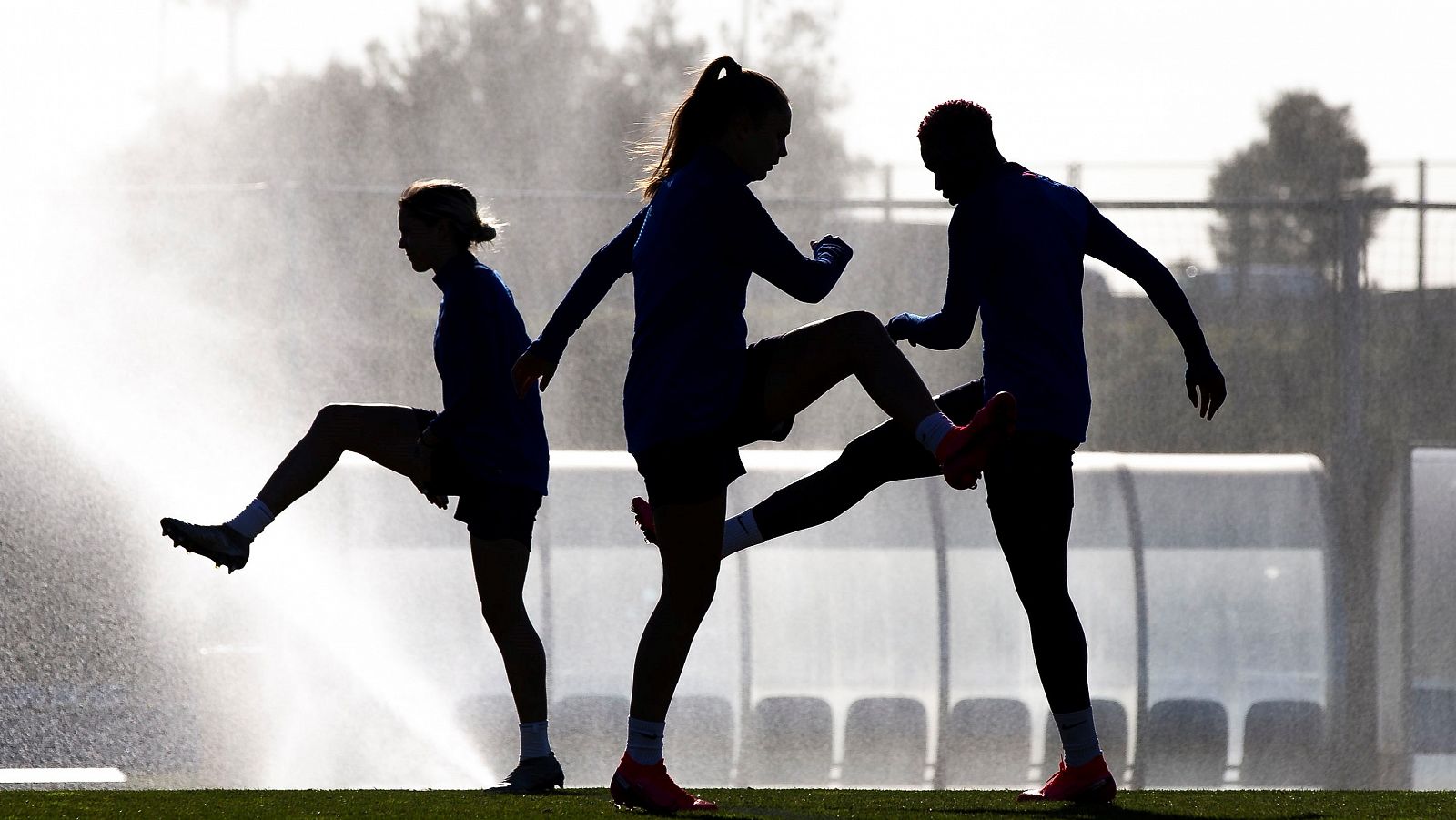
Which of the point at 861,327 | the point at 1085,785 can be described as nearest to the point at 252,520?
the point at 861,327

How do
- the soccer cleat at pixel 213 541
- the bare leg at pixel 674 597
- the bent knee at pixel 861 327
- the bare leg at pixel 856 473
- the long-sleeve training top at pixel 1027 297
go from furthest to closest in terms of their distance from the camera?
the soccer cleat at pixel 213 541
the bare leg at pixel 856 473
the long-sleeve training top at pixel 1027 297
the bare leg at pixel 674 597
the bent knee at pixel 861 327

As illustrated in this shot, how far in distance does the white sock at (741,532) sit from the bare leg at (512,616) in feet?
2.33

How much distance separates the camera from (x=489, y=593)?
5242 mm

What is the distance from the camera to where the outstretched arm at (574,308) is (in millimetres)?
4359

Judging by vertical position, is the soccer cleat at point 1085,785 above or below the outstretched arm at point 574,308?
below

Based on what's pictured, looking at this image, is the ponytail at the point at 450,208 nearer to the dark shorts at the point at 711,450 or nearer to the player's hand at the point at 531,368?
the player's hand at the point at 531,368

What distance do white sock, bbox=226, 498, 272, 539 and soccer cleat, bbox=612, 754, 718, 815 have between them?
1.39m

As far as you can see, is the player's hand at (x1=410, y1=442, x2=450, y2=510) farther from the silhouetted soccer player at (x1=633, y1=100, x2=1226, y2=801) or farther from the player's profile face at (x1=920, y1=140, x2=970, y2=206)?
the player's profile face at (x1=920, y1=140, x2=970, y2=206)

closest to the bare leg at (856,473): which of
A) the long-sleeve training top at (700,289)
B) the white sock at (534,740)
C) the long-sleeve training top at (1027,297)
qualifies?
the long-sleeve training top at (1027,297)

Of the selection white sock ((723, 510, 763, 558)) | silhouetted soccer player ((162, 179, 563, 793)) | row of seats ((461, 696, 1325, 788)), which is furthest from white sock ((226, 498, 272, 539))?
row of seats ((461, 696, 1325, 788))

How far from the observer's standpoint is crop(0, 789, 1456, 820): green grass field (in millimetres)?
4430

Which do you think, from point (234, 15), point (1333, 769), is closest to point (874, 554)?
point (1333, 769)

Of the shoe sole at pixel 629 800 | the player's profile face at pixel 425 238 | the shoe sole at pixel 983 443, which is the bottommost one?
the shoe sole at pixel 629 800

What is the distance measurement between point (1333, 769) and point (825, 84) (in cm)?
1125
